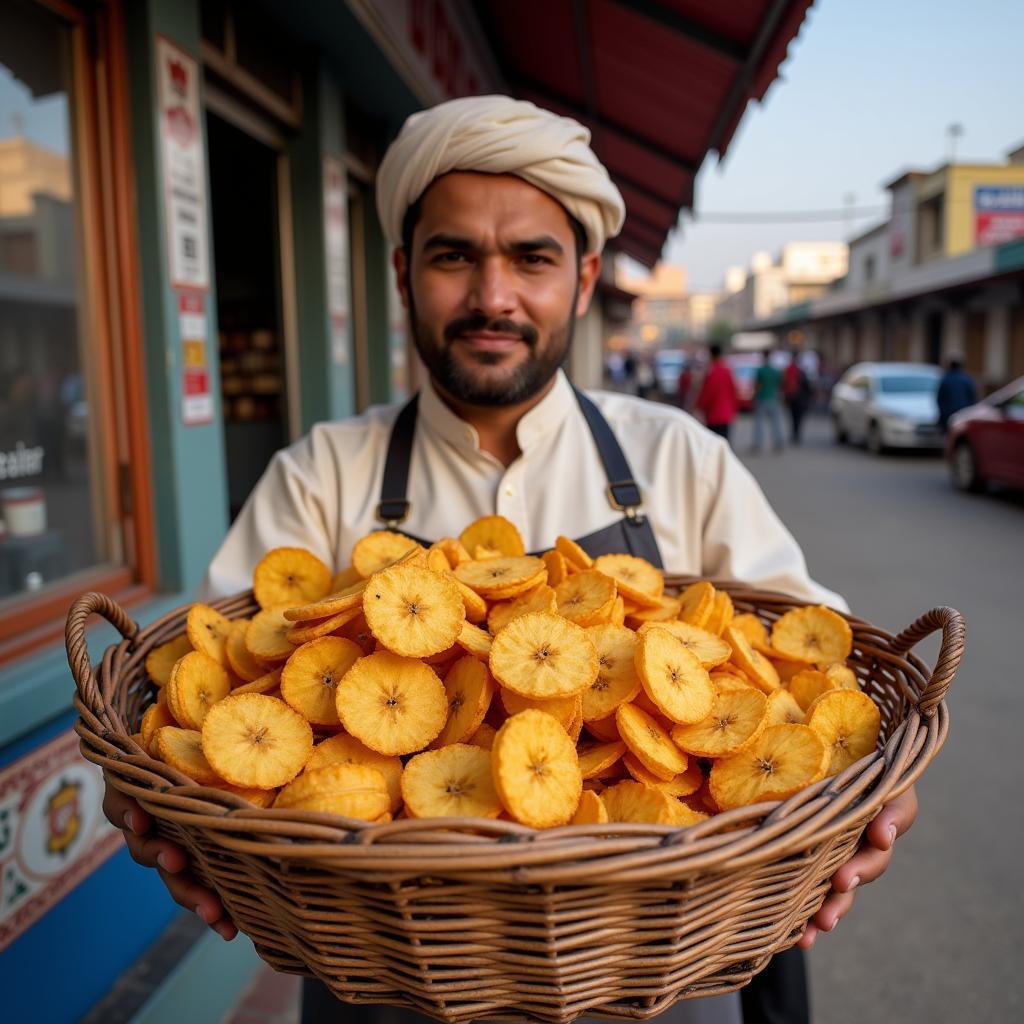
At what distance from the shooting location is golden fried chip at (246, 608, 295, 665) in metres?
1.43

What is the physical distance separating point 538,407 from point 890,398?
597 inches

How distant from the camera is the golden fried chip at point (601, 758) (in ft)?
4.13

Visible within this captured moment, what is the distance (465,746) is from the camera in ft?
3.91

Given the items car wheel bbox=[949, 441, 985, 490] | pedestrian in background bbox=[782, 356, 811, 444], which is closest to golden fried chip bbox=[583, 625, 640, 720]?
car wheel bbox=[949, 441, 985, 490]

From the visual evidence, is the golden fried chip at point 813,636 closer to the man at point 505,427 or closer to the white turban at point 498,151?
the man at point 505,427

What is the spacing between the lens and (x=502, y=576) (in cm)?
151

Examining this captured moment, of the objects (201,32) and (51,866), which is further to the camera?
(201,32)

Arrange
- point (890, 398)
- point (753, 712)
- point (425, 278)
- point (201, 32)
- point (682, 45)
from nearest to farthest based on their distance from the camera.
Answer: point (753, 712), point (425, 278), point (201, 32), point (682, 45), point (890, 398)

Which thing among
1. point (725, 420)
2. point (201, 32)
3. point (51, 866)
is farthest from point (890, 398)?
point (51, 866)

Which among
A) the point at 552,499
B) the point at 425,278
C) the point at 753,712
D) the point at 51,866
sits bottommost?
the point at 51,866

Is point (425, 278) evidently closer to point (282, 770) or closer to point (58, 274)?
point (282, 770)

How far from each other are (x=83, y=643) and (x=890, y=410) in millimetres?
15696

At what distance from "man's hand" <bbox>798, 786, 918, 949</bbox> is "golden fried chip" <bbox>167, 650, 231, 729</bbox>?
94cm

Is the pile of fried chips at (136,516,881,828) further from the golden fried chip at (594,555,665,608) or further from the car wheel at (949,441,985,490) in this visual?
the car wheel at (949,441,985,490)
